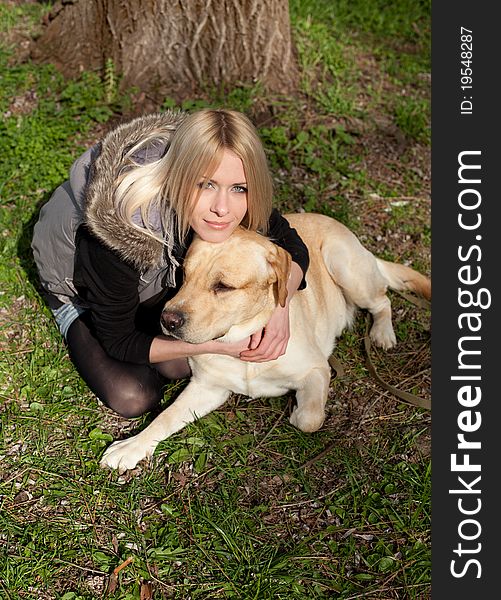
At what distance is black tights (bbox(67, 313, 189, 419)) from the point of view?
367cm

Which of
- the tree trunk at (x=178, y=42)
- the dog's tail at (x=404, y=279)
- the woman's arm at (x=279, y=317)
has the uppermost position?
the tree trunk at (x=178, y=42)

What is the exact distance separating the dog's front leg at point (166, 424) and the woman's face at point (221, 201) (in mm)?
992

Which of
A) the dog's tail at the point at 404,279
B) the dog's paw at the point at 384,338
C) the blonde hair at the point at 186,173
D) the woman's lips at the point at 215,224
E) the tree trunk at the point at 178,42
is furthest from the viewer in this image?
the tree trunk at the point at 178,42

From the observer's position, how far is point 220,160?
2959 mm

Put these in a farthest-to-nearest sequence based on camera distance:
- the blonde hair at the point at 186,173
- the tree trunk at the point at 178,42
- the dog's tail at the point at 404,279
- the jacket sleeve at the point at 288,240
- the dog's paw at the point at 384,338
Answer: the tree trunk at the point at 178,42, the dog's tail at the point at 404,279, the dog's paw at the point at 384,338, the jacket sleeve at the point at 288,240, the blonde hair at the point at 186,173

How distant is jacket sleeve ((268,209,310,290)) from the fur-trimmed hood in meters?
0.73

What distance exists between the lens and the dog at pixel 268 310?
3.06m

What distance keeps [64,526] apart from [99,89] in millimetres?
3546

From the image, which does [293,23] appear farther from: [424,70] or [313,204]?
[313,204]

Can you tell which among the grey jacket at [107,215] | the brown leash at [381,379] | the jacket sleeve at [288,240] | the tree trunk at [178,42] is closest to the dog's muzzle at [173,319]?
the grey jacket at [107,215]

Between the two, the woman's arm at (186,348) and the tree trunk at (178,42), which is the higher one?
the tree trunk at (178,42)

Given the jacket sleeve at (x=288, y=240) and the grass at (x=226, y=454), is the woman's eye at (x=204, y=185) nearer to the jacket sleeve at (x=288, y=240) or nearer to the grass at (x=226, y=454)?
the jacket sleeve at (x=288, y=240)

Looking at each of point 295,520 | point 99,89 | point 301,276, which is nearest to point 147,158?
point 301,276

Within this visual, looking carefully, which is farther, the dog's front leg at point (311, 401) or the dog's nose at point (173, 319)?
the dog's front leg at point (311, 401)
